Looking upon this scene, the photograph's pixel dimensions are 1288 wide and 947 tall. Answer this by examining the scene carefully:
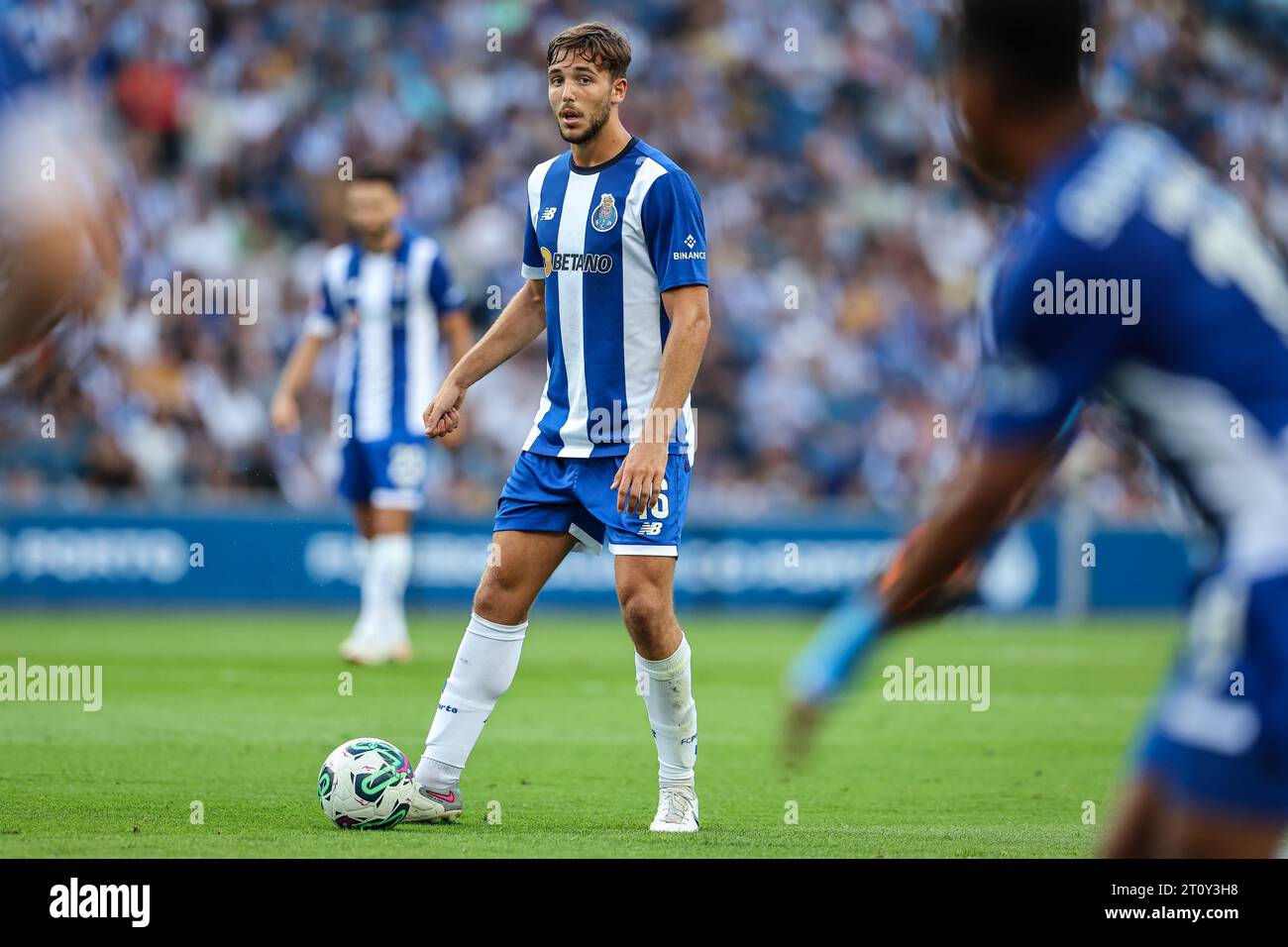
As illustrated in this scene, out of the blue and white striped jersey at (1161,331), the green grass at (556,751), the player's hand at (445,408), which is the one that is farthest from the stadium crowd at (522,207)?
the blue and white striped jersey at (1161,331)

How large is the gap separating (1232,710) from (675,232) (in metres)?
3.62

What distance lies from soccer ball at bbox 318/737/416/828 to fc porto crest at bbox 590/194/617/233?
2.10m

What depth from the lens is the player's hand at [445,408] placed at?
21.7 feet

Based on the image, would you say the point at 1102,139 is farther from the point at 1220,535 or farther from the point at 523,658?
the point at 523,658

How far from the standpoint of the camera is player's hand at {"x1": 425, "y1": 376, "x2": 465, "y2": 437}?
6613 mm

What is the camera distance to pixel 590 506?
642cm

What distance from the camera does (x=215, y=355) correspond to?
18.4 metres

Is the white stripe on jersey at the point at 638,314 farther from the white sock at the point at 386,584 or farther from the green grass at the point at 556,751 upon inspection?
the white sock at the point at 386,584

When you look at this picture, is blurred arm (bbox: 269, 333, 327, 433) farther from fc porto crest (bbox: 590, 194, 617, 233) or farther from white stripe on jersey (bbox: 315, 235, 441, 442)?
fc porto crest (bbox: 590, 194, 617, 233)

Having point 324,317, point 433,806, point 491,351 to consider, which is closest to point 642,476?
point 491,351

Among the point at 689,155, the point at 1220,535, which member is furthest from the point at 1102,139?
the point at 689,155

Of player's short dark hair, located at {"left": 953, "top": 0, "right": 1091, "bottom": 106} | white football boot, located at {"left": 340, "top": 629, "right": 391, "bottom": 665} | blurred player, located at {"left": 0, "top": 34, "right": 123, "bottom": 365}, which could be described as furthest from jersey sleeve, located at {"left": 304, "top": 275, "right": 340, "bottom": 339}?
player's short dark hair, located at {"left": 953, "top": 0, "right": 1091, "bottom": 106}

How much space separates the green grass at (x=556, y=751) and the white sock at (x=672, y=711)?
263 millimetres
